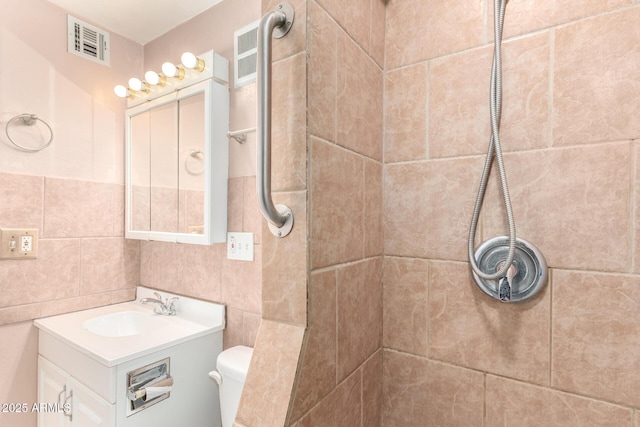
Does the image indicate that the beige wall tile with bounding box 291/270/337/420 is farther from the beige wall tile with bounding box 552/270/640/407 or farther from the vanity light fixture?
the vanity light fixture

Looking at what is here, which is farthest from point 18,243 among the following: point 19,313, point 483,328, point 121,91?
point 483,328

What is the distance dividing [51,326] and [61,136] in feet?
2.97

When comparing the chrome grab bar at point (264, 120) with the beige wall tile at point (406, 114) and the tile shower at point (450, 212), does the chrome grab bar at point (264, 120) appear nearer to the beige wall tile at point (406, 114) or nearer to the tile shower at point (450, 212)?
the tile shower at point (450, 212)

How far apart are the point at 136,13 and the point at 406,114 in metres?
1.62

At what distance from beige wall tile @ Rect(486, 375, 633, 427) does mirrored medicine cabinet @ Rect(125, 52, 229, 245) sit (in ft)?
3.80

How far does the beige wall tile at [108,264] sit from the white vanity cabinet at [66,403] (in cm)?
39

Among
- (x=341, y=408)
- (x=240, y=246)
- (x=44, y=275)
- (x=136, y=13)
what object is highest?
(x=136, y=13)

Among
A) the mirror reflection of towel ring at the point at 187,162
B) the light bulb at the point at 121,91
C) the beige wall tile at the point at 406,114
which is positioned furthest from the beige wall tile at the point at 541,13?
the light bulb at the point at 121,91

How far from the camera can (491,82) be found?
0.68 meters

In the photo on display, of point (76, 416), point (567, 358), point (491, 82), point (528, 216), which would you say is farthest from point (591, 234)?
point (76, 416)

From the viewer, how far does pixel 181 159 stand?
1568 mm

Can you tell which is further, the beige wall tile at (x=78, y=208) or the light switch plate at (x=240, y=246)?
the beige wall tile at (x=78, y=208)

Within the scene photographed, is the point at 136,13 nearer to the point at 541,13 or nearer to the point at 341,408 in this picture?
the point at 541,13

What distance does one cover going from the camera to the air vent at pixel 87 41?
62.1 inches
